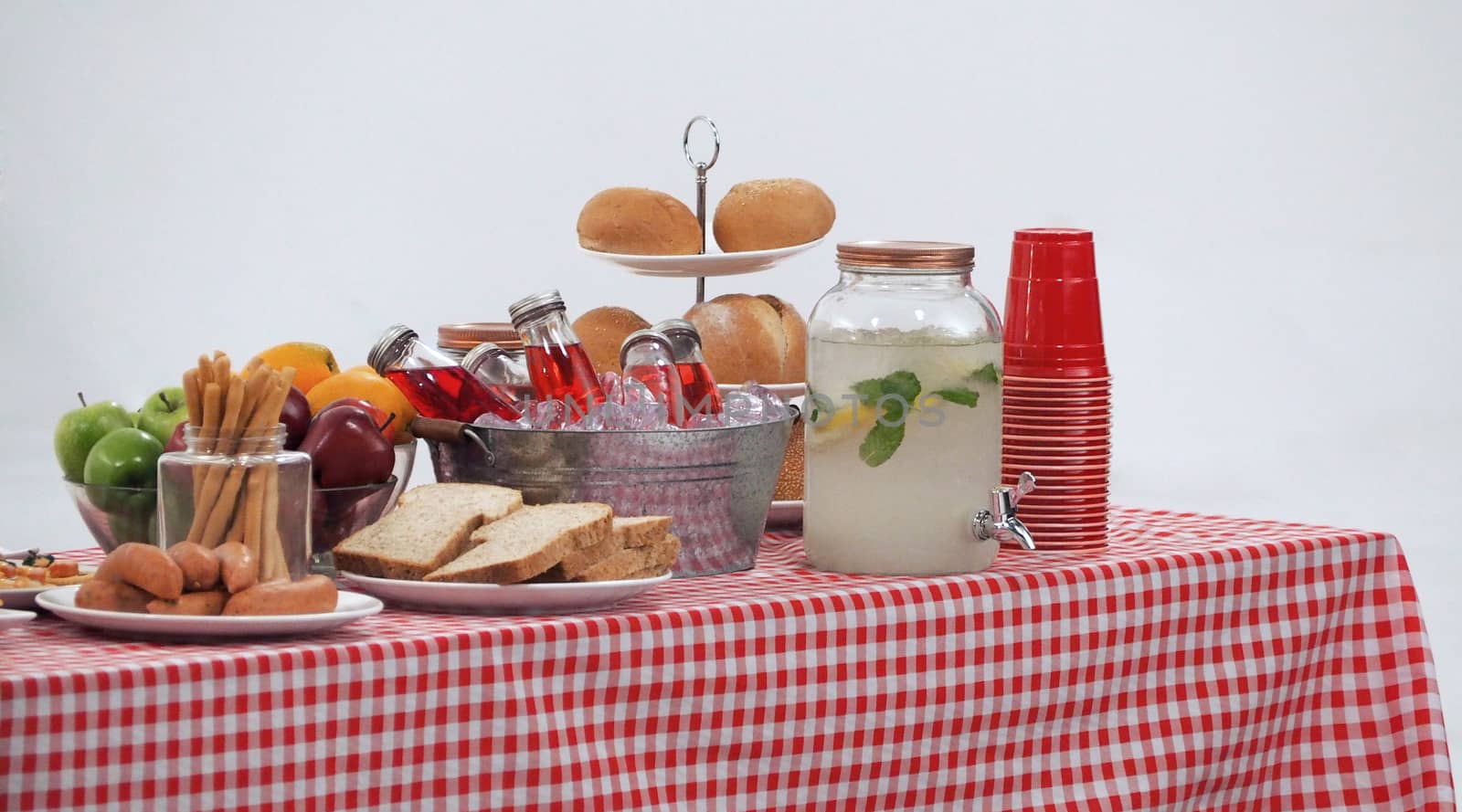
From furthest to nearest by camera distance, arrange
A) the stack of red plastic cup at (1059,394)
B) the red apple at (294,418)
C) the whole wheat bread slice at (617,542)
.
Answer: the stack of red plastic cup at (1059,394) → the red apple at (294,418) → the whole wheat bread slice at (617,542)

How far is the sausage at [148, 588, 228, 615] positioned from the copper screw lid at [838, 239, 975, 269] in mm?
635

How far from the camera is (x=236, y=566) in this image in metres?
1.33

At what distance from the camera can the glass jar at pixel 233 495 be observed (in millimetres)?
1364

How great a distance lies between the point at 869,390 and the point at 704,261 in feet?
1.28

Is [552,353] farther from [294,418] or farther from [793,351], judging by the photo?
[793,351]

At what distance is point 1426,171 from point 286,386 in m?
7.14

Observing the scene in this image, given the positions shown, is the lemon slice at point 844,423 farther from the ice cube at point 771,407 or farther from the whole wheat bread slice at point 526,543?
the whole wheat bread slice at point 526,543

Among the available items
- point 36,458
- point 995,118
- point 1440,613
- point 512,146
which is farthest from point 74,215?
point 1440,613

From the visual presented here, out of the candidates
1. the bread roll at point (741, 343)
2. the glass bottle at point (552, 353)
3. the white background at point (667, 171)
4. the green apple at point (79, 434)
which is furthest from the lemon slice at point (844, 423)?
the white background at point (667, 171)

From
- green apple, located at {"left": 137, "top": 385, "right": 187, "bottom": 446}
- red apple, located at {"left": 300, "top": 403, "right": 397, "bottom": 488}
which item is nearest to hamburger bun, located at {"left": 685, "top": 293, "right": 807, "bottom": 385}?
red apple, located at {"left": 300, "top": 403, "right": 397, "bottom": 488}

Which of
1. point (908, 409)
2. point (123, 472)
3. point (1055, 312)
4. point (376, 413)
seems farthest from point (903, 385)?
point (123, 472)

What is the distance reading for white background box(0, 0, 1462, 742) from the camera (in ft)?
22.0

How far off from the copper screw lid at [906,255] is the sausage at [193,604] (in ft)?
2.08

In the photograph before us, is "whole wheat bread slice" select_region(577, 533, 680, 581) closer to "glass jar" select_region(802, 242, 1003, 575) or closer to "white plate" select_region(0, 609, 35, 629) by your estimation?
"glass jar" select_region(802, 242, 1003, 575)
